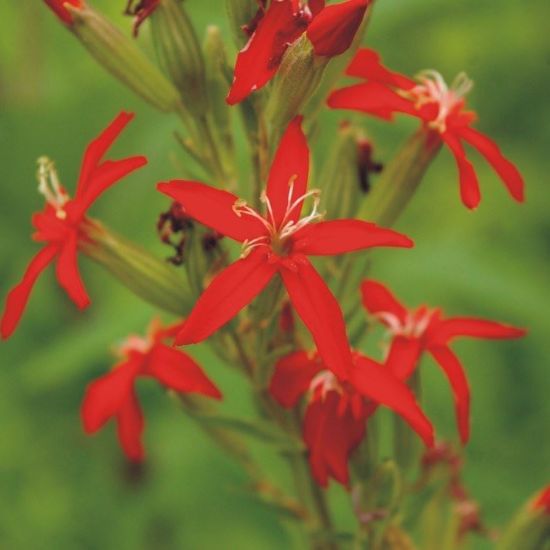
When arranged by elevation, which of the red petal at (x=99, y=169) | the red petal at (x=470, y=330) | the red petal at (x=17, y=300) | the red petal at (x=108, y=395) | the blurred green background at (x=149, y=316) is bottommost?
the blurred green background at (x=149, y=316)

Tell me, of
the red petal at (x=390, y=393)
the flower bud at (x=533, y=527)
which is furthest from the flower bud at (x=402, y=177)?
the flower bud at (x=533, y=527)

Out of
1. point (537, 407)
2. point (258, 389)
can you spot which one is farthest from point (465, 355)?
point (258, 389)

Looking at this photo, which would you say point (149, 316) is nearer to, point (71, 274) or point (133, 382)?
point (133, 382)

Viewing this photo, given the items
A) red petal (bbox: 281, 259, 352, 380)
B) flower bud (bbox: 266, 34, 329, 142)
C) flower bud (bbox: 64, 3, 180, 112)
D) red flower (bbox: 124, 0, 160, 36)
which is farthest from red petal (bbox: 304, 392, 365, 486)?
red flower (bbox: 124, 0, 160, 36)

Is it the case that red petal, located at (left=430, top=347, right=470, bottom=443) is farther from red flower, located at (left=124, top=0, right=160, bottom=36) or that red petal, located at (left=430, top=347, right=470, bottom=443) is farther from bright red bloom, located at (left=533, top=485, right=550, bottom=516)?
red flower, located at (left=124, top=0, right=160, bottom=36)

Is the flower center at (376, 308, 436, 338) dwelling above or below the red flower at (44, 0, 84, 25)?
below

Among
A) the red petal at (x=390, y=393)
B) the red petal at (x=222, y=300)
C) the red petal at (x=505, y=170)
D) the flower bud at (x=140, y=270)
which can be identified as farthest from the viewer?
the flower bud at (x=140, y=270)

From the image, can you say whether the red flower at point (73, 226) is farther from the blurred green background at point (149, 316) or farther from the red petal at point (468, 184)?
the blurred green background at point (149, 316)
